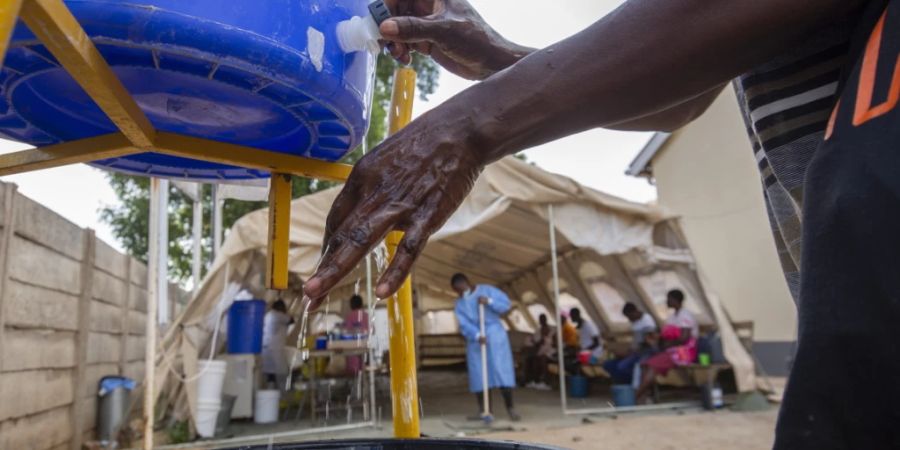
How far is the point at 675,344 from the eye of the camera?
6.73 m

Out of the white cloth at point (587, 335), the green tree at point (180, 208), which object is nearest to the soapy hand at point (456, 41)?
the white cloth at point (587, 335)

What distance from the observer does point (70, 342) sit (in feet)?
14.1

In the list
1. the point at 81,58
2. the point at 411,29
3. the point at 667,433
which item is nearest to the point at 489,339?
the point at 667,433

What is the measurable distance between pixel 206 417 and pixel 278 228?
502cm

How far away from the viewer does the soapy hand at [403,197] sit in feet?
1.92

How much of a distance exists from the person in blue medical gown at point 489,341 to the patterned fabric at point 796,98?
5.23 m

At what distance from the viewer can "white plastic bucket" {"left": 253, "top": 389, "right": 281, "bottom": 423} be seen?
6371 millimetres

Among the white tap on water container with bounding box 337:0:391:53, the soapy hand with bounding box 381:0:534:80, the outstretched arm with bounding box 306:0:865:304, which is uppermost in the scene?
the soapy hand with bounding box 381:0:534:80

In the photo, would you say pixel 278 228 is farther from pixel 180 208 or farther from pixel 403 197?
pixel 180 208

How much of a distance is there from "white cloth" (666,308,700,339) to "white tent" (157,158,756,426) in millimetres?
218

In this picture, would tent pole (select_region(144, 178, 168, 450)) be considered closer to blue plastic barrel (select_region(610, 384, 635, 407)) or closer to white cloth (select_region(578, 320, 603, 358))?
blue plastic barrel (select_region(610, 384, 635, 407))

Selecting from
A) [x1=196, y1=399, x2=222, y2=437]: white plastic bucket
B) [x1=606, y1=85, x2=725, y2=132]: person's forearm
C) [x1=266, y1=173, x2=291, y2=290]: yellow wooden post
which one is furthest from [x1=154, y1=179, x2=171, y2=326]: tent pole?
[x1=606, y1=85, x2=725, y2=132]: person's forearm

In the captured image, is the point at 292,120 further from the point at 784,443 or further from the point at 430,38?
the point at 784,443

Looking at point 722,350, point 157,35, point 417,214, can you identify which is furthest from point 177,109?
point 722,350
